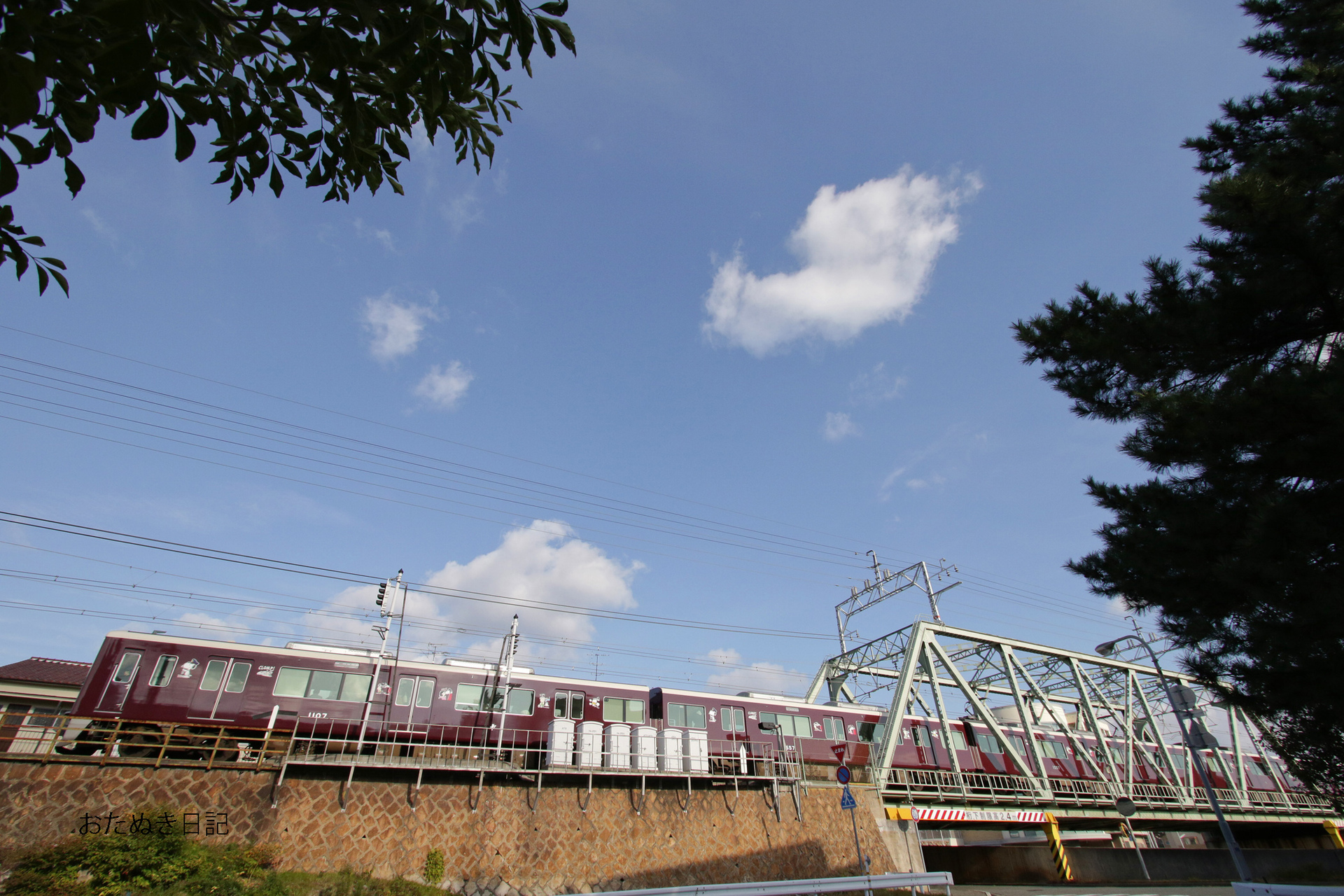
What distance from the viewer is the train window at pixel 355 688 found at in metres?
17.3

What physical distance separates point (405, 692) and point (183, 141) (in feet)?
58.3

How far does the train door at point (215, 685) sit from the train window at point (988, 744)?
2713 centimetres

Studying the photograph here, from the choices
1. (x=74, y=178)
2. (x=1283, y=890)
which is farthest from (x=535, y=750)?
(x=74, y=178)

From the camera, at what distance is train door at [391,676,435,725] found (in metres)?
17.5

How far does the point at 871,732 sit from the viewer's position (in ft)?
79.8

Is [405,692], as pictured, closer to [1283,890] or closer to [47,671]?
[1283,890]

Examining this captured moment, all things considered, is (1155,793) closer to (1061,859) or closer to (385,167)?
(1061,859)

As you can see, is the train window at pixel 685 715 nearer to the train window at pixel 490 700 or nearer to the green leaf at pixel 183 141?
the train window at pixel 490 700

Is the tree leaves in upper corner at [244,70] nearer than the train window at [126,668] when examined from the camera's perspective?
Yes

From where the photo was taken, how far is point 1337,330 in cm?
779

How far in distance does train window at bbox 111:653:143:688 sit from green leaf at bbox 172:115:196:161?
17.9 m

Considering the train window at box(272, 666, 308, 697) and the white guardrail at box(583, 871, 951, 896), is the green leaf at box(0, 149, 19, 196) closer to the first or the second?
the white guardrail at box(583, 871, 951, 896)

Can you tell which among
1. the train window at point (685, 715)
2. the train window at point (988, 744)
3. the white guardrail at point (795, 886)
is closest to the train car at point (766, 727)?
the train window at point (685, 715)

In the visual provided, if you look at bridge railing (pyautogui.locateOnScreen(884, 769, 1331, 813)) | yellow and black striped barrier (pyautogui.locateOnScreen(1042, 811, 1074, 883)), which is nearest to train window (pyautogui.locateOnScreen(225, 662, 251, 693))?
bridge railing (pyautogui.locateOnScreen(884, 769, 1331, 813))
